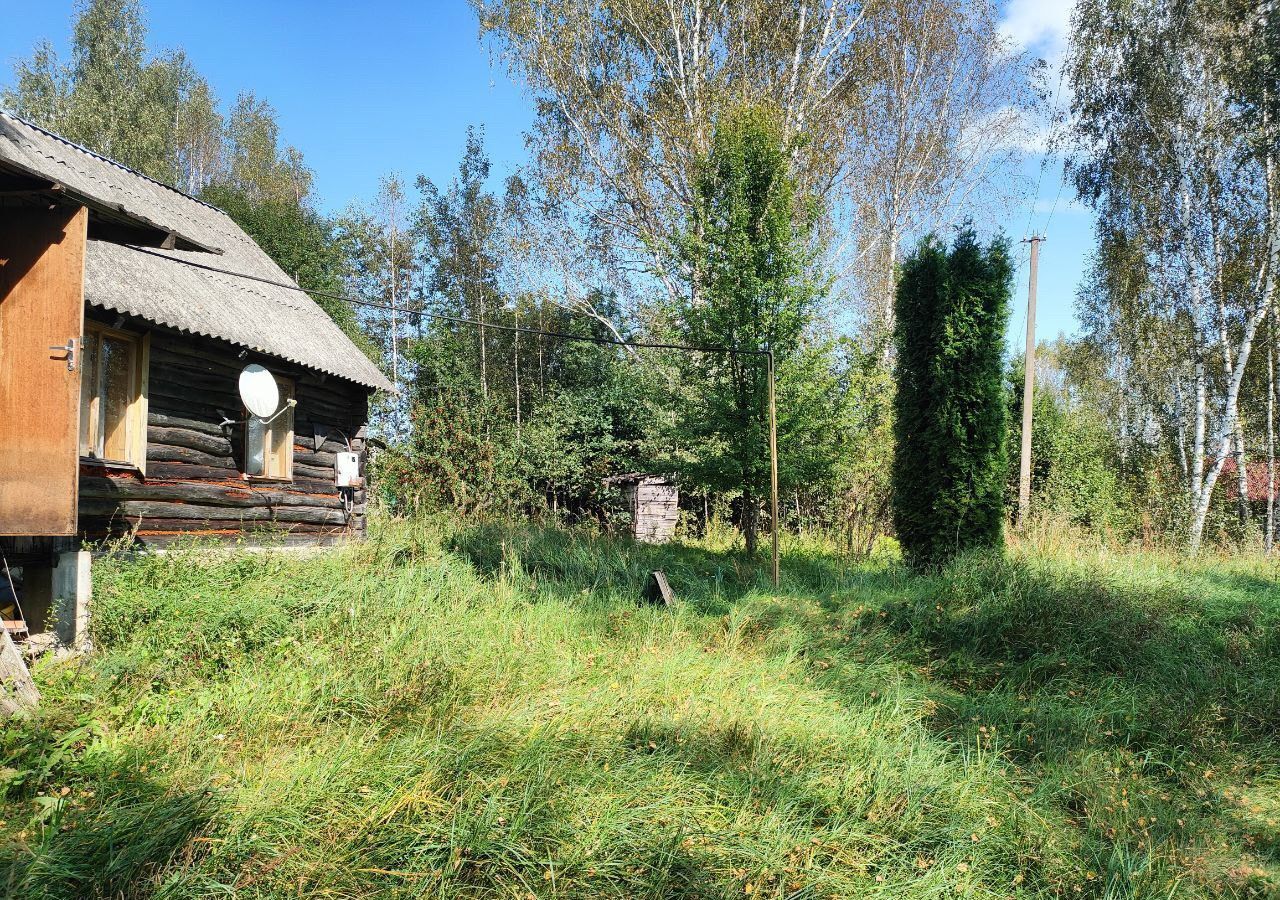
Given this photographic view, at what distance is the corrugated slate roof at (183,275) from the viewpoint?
235 inches

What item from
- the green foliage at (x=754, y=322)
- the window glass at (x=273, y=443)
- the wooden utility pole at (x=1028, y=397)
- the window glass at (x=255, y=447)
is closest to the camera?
the window glass at (x=255, y=447)

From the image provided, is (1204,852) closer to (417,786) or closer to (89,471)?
(417,786)

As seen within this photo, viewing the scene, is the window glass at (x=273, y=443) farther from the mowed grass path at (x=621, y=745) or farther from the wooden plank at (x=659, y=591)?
the wooden plank at (x=659, y=591)

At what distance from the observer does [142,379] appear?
732 centimetres

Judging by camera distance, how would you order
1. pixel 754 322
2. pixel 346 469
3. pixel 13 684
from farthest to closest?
1. pixel 346 469
2. pixel 754 322
3. pixel 13 684

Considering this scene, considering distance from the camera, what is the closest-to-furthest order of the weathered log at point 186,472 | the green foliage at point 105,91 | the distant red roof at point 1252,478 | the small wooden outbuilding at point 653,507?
the weathered log at point 186,472 → the small wooden outbuilding at point 653,507 → the distant red roof at point 1252,478 → the green foliage at point 105,91

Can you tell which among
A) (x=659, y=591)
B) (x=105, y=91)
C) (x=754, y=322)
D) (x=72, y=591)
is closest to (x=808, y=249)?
(x=754, y=322)

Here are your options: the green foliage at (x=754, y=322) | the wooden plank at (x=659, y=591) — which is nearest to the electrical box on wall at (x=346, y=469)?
the green foliage at (x=754, y=322)

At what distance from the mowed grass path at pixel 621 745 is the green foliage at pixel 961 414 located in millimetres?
1944

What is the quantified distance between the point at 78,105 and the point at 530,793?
2469cm

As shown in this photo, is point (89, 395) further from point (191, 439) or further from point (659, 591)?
point (659, 591)

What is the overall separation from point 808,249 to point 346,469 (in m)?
7.55

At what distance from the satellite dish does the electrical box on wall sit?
2365mm

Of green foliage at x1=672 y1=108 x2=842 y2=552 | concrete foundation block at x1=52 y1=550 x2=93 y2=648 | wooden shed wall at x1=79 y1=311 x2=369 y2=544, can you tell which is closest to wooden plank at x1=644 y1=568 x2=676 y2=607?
green foliage at x1=672 y1=108 x2=842 y2=552
